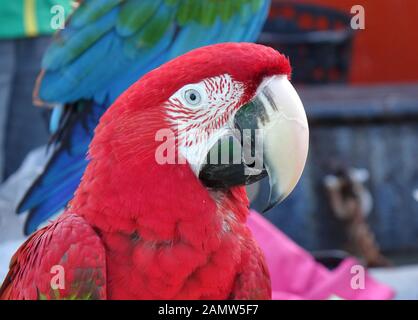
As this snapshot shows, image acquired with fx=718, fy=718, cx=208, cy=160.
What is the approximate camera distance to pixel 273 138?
2.38ft

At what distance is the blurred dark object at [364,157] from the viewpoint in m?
1.91

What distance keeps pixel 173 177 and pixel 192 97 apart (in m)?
0.08

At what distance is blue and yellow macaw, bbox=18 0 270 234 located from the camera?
1063 millimetres

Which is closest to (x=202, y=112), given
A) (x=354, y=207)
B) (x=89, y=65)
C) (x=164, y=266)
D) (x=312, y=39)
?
(x=164, y=266)

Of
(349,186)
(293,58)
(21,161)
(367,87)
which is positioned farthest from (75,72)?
(367,87)

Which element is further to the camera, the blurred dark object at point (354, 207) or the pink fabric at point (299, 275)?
the blurred dark object at point (354, 207)

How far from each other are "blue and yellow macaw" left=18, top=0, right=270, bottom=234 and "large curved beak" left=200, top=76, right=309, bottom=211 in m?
0.39

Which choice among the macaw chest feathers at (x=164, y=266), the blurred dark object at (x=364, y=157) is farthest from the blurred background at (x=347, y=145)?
the macaw chest feathers at (x=164, y=266)

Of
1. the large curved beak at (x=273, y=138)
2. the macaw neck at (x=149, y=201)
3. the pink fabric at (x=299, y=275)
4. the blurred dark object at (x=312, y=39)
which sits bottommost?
the pink fabric at (x=299, y=275)

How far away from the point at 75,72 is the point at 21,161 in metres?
0.22

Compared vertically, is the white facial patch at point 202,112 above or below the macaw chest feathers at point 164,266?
above

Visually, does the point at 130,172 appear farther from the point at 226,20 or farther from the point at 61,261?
the point at 226,20

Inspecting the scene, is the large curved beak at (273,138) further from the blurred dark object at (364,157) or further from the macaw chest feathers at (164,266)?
the blurred dark object at (364,157)
